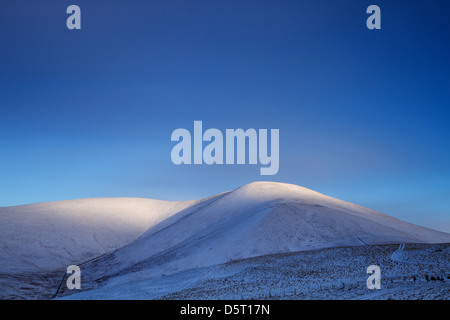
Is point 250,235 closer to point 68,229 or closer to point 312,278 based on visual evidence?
point 312,278

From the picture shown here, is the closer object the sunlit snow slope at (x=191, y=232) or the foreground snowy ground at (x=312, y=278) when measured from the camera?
the foreground snowy ground at (x=312, y=278)

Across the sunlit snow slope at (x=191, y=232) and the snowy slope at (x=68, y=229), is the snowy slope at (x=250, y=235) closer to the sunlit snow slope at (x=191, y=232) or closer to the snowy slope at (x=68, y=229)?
the sunlit snow slope at (x=191, y=232)

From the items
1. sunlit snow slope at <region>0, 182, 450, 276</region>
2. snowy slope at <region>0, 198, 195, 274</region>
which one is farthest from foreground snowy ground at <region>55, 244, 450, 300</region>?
snowy slope at <region>0, 198, 195, 274</region>

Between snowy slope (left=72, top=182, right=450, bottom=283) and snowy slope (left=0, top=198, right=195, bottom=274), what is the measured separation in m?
5.27

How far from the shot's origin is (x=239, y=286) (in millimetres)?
24984

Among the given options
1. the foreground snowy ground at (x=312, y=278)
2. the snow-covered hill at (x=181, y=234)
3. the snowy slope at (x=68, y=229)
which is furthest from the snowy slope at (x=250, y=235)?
the snowy slope at (x=68, y=229)

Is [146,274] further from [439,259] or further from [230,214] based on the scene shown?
[439,259]

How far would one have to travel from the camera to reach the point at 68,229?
2367 inches

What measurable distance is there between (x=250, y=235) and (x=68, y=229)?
36206 mm

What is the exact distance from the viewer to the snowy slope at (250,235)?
3741 cm

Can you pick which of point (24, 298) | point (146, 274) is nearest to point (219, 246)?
point (146, 274)

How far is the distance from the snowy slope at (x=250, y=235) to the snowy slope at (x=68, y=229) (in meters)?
5.27

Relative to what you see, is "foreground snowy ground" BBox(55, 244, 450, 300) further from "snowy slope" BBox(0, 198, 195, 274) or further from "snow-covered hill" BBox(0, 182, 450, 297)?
"snowy slope" BBox(0, 198, 195, 274)
